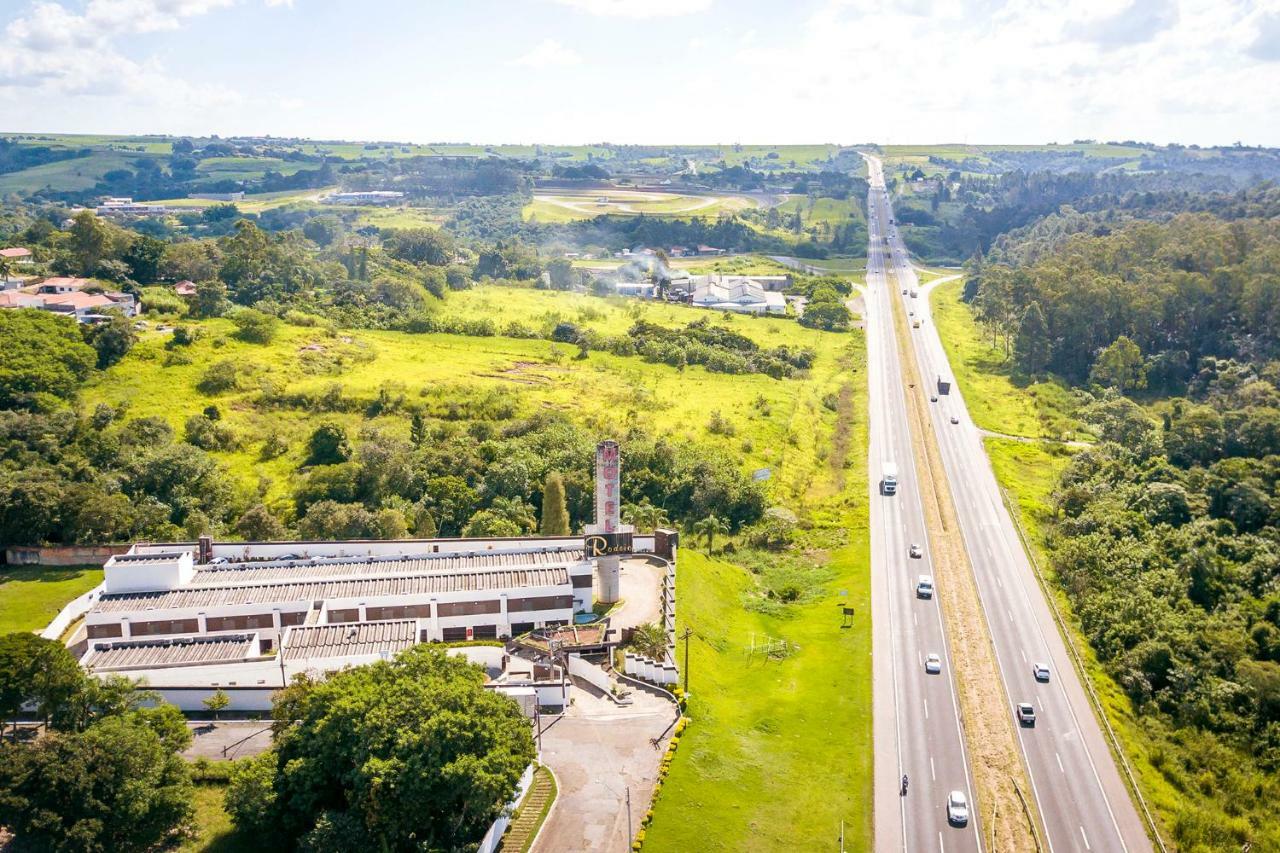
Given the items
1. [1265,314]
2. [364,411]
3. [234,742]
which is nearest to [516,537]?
[234,742]

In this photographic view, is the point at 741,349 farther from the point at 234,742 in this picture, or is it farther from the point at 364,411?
the point at 234,742

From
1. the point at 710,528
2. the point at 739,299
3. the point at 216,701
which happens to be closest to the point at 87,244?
the point at 710,528

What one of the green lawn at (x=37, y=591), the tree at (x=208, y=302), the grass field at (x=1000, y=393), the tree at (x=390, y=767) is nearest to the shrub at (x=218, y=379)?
the tree at (x=208, y=302)

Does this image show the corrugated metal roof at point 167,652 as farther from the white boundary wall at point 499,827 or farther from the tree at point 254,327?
the tree at point 254,327

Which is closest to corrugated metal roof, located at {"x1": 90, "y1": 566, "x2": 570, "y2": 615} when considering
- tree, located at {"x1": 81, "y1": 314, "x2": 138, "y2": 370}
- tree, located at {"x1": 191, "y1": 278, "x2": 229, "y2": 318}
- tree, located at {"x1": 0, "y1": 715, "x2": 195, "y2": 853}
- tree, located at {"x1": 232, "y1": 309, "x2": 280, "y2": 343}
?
tree, located at {"x1": 0, "y1": 715, "x2": 195, "y2": 853}

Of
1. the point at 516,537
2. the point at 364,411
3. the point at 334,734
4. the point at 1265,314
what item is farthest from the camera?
the point at 1265,314

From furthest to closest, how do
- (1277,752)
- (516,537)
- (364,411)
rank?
(364,411), (516,537), (1277,752)

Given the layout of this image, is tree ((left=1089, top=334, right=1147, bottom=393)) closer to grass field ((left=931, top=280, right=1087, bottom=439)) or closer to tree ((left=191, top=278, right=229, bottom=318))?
grass field ((left=931, top=280, right=1087, bottom=439))
